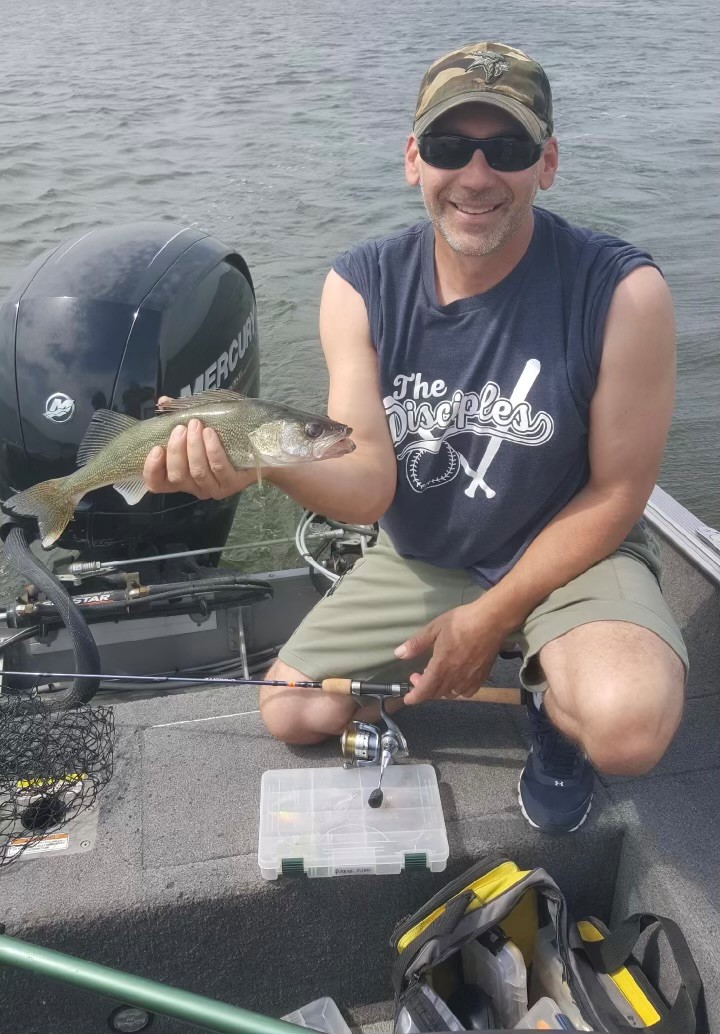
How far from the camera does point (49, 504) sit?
118 inches

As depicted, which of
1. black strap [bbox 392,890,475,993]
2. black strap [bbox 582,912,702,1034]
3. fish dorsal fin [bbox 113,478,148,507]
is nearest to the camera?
black strap [bbox 582,912,702,1034]

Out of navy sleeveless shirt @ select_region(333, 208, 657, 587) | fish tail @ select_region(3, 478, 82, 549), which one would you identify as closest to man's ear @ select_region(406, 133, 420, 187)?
navy sleeveless shirt @ select_region(333, 208, 657, 587)

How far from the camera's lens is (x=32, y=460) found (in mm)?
3512

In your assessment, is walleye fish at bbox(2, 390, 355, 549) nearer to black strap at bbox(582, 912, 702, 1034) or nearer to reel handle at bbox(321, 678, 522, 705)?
reel handle at bbox(321, 678, 522, 705)

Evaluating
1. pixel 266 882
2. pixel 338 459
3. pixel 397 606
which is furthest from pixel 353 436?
pixel 266 882

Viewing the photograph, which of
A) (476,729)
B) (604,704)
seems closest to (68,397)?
(476,729)

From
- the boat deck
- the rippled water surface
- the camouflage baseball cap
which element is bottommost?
the rippled water surface

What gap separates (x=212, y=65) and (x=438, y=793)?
18.0m

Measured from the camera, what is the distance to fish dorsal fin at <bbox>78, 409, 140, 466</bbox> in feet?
9.57

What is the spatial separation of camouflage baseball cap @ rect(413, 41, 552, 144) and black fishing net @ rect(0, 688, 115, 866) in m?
2.09

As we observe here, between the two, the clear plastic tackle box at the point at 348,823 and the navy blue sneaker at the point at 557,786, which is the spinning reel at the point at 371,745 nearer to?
the clear plastic tackle box at the point at 348,823

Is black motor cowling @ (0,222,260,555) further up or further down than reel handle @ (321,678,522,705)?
further up

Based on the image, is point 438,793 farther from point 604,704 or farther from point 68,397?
point 68,397

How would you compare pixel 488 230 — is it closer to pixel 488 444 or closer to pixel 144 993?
pixel 488 444
